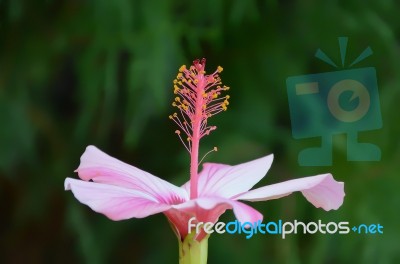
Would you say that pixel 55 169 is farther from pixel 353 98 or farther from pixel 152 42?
pixel 353 98

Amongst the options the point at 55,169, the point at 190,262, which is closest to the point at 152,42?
the point at 55,169

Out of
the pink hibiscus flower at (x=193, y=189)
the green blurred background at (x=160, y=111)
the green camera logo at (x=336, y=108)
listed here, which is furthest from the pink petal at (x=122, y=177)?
the green blurred background at (x=160, y=111)

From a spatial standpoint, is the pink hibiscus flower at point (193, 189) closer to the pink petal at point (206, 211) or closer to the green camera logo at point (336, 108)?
the pink petal at point (206, 211)

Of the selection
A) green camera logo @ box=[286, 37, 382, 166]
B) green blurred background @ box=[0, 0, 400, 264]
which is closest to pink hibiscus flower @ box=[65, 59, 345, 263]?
green camera logo @ box=[286, 37, 382, 166]

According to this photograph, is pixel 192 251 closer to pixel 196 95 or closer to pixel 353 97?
pixel 196 95

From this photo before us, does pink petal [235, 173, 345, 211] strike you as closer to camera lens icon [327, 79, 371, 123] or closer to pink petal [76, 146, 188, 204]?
pink petal [76, 146, 188, 204]

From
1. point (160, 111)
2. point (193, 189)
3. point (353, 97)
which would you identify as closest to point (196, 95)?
point (193, 189)
